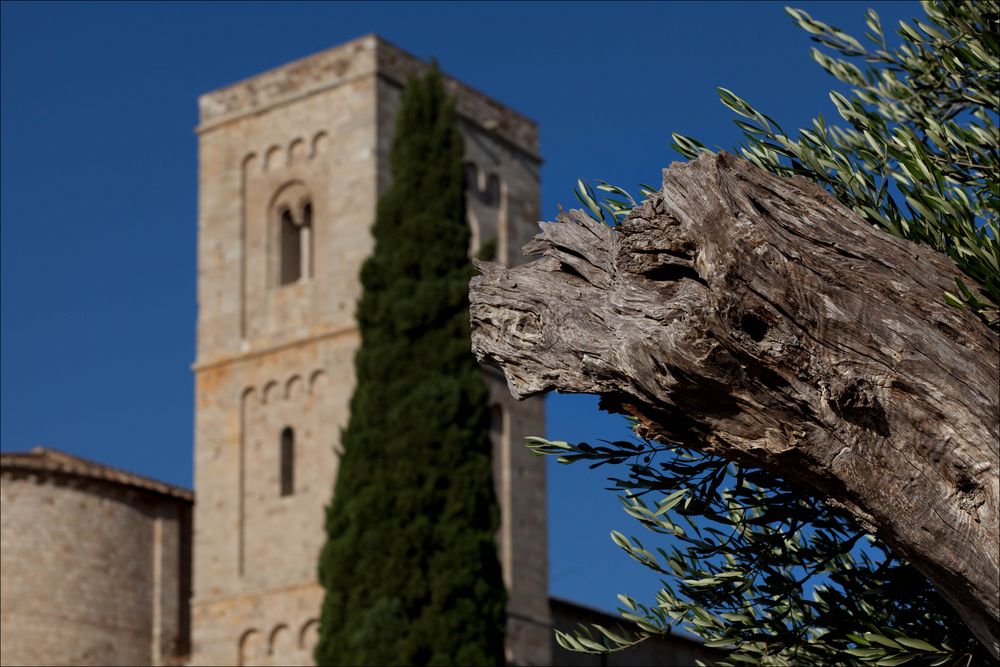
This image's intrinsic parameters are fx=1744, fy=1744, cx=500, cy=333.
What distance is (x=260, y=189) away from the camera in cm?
2903

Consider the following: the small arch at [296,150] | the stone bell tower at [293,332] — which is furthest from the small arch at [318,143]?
the small arch at [296,150]

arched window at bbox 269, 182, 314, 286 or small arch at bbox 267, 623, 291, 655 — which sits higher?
arched window at bbox 269, 182, 314, 286

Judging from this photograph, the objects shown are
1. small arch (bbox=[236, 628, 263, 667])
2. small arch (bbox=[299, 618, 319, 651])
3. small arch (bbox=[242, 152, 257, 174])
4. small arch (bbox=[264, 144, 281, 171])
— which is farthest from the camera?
small arch (bbox=[242, 152, 257, 174])

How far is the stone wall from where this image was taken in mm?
26391

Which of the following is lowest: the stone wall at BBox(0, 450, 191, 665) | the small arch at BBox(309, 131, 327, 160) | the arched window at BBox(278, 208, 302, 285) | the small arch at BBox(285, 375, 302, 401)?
the stone wall at BBox(0, 450, 191, 665)

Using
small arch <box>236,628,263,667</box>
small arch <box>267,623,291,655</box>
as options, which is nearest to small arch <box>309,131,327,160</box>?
small arch <box>267,623,291,655</box>

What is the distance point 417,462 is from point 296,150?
326 inches

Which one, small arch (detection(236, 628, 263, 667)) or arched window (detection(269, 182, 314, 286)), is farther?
arched window (detection(269, 182, 314, 286))

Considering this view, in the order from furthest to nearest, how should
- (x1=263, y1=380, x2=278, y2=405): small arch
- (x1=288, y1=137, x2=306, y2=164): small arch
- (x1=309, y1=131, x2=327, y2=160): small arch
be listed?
(x1=288, y1=137, x2=306, y2=164): small arch < (x1=309, y1=131, x2=327, y2=160): small arch < (x1=263, y1=380, x2=278, y2=405): small arch

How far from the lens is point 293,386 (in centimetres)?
2736

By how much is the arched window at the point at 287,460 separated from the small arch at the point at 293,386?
52 centimetres

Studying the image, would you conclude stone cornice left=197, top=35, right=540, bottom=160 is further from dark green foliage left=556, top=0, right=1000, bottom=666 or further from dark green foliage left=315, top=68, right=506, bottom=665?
dark green foliage left=556, top=0, right=1000, bottom=666

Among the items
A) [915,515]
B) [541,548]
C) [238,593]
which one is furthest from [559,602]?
[915,515]

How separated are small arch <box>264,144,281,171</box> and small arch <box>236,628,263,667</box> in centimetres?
767
